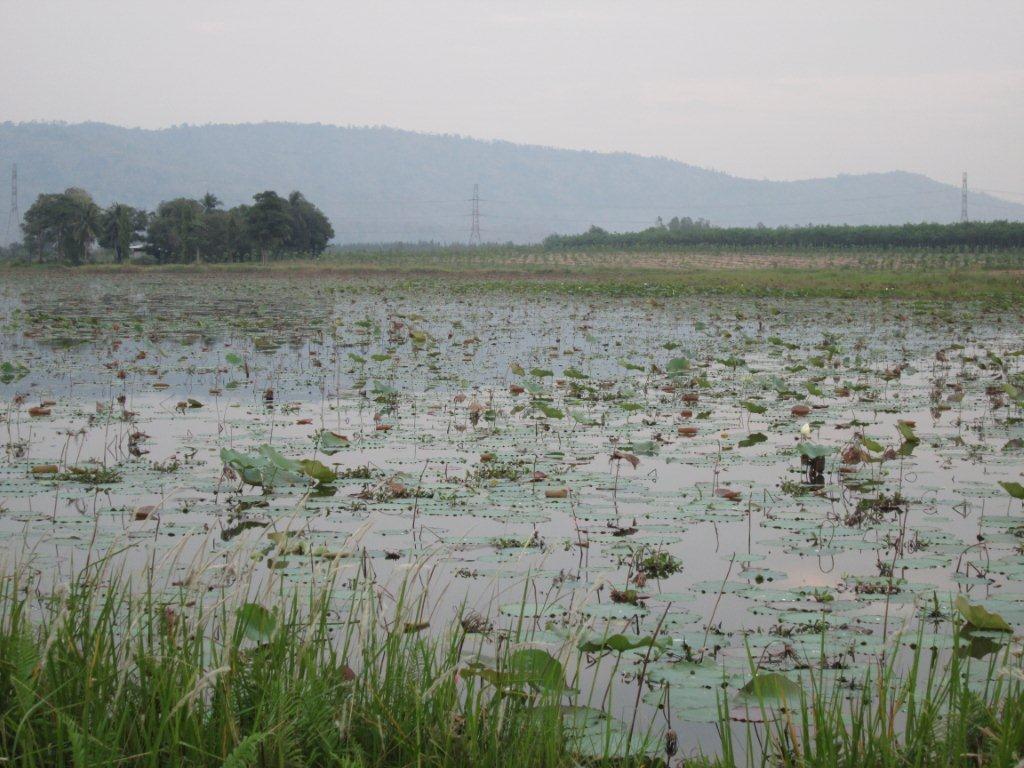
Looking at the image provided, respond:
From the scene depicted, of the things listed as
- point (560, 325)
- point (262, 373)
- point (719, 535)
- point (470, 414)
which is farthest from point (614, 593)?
point (560, 325)

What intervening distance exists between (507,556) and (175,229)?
65514mm

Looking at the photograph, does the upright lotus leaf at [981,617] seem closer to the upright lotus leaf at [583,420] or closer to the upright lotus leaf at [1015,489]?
the upright lotus leaf at [1015,489]

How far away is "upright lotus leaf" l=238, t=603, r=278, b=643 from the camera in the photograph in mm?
3277

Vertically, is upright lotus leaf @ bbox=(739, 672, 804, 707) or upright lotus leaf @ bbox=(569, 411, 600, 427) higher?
upright lotus leaf @ bbox=(569, 411, 600, 427)

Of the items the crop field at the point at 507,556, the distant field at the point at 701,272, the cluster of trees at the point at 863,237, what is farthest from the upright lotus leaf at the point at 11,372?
the cluster of trees at the point at 863,237

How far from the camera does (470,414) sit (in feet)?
29.9

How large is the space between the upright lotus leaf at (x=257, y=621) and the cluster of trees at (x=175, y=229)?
60.8 metres

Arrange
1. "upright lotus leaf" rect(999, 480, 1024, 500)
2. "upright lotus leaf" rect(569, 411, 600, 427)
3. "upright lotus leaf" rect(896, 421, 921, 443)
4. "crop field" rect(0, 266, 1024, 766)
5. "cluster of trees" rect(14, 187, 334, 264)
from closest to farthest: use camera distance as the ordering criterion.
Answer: "crop field" rect(0, 266, 1024, 766) < "upright lotus leaf" rect(999, 480, 1024, 500) < "upright lotus leaf" rect(896, 421, 921, 443) < "upright lotus leaf" rect(569, 411, 600, 427) < "cluster of trees" rect(14, 187, 334, 264)

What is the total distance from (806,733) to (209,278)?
45.1 meters

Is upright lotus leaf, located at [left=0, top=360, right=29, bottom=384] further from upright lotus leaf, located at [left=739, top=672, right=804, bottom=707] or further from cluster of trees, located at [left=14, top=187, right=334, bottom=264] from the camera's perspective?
cluster of trees, located at [left=14, top=187, right=334, bottom=264]

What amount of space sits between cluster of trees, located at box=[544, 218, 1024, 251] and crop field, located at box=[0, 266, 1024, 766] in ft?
177

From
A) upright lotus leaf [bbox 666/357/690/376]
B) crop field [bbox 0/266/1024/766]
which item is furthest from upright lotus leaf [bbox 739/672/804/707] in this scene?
upright lotus leaf [bbox 666/357/690/376]

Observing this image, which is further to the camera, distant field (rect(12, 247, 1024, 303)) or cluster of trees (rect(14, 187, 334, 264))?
cluster of trees (rect(14, 187, 334, 264))

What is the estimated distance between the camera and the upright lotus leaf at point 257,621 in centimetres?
328
